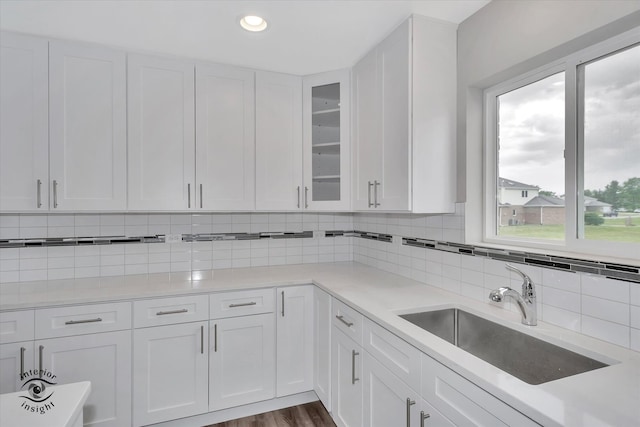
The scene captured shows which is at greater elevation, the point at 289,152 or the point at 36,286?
the point at 289,152

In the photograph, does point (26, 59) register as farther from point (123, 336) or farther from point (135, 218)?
point (123, 336)

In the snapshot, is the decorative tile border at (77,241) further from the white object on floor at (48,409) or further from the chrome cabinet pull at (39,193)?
the white object on floor at (48,409)

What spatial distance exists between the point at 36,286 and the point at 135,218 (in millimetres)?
669

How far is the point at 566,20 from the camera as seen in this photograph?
132 cm

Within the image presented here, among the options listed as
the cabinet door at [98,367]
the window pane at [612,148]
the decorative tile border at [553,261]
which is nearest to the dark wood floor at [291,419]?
the cabinet door at [98,367]

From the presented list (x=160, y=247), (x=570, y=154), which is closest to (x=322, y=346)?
(x=160, y=247)

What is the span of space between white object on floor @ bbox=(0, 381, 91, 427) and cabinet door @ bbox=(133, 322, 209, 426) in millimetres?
822

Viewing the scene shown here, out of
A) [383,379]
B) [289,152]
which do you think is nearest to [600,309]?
[383,379]

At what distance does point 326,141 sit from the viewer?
247 cm

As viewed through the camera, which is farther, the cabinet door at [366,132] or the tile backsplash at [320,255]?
the cabinet door at [366,132]

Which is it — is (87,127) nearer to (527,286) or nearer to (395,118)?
(395,118)

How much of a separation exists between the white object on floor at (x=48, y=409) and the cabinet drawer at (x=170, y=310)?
0.79 metres

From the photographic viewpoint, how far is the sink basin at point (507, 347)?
1.22m

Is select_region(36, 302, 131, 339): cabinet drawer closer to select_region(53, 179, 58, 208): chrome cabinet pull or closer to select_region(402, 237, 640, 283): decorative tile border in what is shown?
select_region(53, 179, 58, 208): chrome cabinet pull
